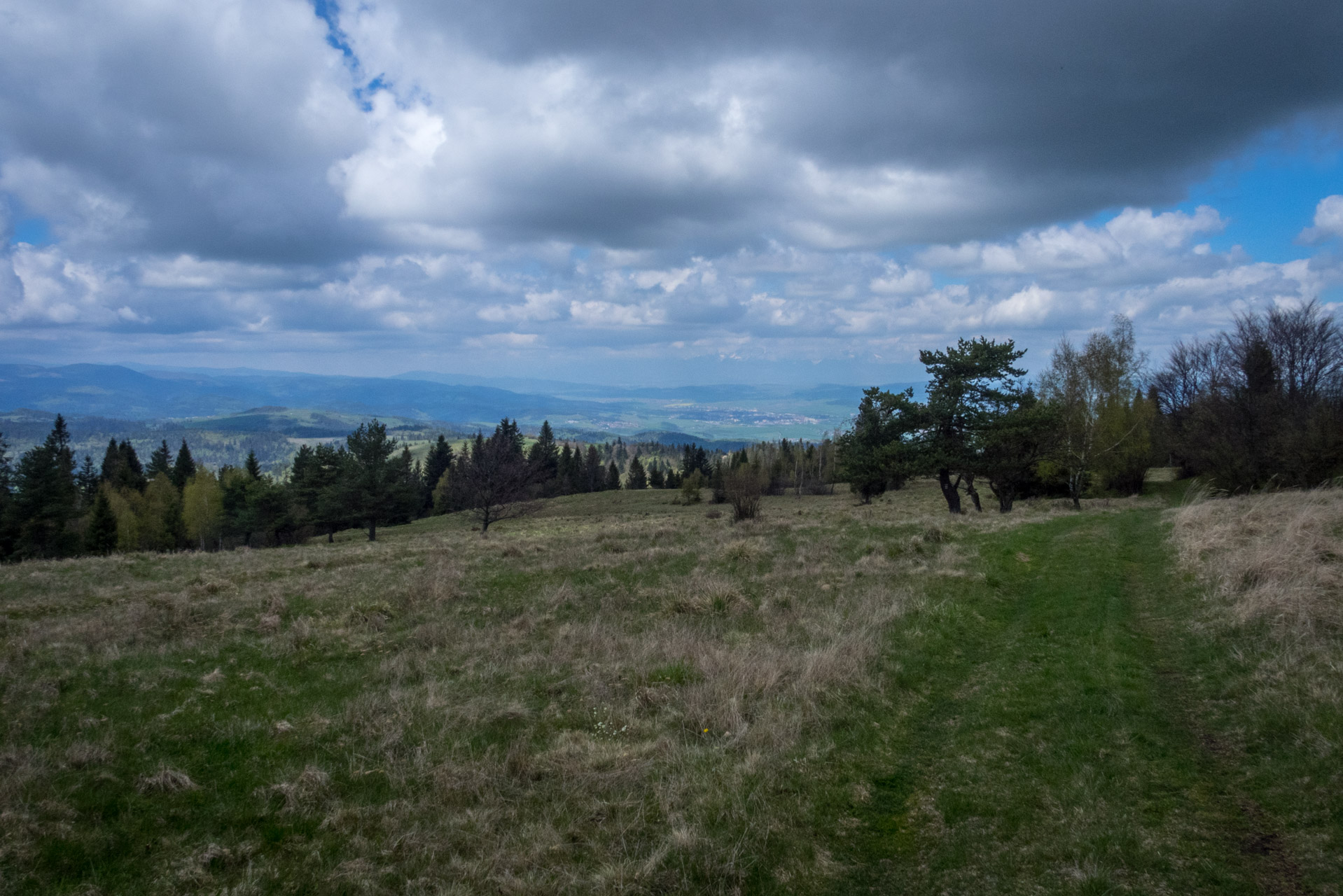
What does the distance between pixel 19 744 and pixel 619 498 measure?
72633 millimetres

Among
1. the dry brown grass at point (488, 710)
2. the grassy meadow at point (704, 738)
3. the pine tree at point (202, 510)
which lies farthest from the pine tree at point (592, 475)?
the grassy meadow at point (704, 738)

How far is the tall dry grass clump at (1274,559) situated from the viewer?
9227mm

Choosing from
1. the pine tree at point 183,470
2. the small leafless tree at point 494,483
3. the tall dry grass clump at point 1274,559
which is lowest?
the tall dry grass clump at point 1274,559

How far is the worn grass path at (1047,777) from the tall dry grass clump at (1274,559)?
137 centimetres

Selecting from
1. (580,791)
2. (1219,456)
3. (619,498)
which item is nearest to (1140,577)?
(580,791)

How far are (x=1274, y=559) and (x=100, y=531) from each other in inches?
3424

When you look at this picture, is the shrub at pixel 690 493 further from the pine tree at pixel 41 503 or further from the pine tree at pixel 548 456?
the pine tree at pixel 41 503

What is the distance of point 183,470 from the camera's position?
96.0m

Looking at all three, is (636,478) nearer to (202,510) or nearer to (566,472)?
(566,472)

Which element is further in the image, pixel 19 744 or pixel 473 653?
pixel 473 653

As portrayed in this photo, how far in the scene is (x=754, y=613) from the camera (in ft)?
44.1

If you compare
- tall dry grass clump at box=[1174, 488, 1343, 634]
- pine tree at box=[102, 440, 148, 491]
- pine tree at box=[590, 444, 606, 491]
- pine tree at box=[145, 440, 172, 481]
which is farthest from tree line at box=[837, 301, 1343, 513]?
pine tree at box=[145, 440, 172, 481]

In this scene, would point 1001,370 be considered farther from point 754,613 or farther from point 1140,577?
point 754,613

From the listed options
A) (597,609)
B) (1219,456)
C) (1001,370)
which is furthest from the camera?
(1219,456)
